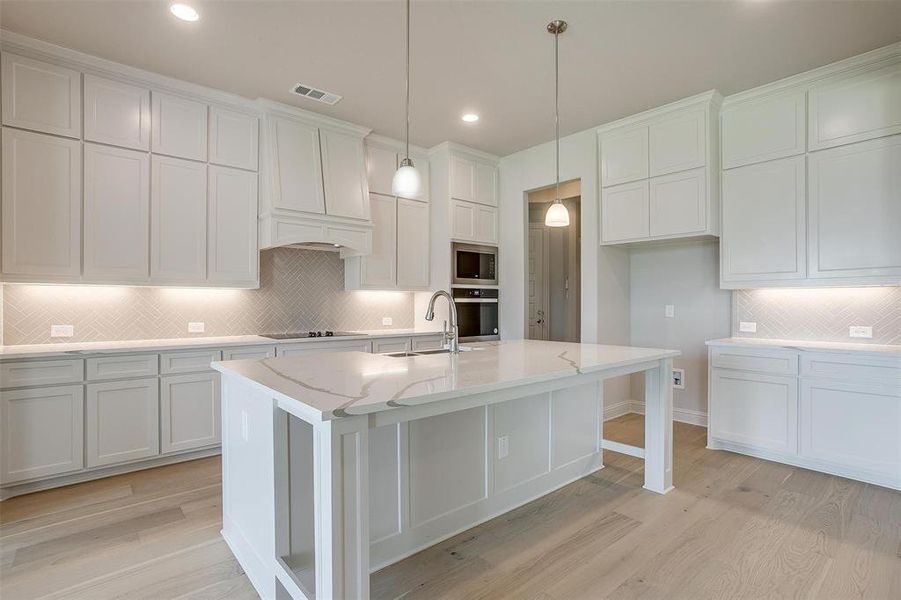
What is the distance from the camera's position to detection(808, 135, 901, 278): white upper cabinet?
2.99 metres

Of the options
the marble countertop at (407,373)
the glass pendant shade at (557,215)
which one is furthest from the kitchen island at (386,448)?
the glass pendant shade at (557,215)

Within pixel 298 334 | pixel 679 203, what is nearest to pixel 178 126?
pixel 298 334

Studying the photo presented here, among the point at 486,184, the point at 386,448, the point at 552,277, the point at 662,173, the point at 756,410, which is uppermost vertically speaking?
the point at 486,184

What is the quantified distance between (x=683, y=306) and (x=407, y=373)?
11.3ft

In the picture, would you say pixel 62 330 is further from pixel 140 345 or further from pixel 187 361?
pixel 187 361

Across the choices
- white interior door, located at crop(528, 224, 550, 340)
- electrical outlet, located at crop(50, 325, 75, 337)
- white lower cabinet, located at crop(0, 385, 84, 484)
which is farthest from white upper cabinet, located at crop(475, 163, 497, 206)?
white lower cabinet, located at crop(0, 385, 84, 484)

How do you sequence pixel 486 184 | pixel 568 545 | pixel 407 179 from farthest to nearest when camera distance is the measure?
pixel 486 184, pixel 407 179, pixel 568 545

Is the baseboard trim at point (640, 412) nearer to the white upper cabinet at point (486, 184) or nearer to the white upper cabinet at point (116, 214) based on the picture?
the white upper cabinet at point (486, 184)

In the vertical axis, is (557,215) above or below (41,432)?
above

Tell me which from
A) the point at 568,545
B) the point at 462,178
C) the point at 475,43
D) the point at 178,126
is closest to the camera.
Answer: the point at 568,545

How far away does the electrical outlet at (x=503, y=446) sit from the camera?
2.48 m

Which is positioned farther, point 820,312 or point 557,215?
point 820,312

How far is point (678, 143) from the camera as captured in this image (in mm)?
3803

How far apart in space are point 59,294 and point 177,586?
2.42 metres
